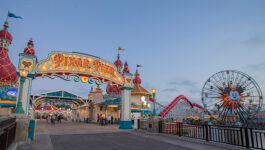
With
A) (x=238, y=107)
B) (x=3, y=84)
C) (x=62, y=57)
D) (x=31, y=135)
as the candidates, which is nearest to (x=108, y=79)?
(x=62, y=57)

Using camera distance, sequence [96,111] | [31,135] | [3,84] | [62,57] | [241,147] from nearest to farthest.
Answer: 1. [241,147]
2. [31,135]
3. [62,57]
4. [3,84]
5. [96,111]

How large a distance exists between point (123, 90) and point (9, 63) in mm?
24340

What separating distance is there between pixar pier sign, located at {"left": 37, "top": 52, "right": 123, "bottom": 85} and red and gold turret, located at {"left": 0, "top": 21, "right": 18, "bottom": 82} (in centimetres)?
1912

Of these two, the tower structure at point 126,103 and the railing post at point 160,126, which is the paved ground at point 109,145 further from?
the tower structure at point 126,103

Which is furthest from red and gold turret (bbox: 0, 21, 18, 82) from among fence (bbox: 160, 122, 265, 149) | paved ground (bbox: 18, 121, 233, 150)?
fence (bbox: 160, 122, 265, 149)

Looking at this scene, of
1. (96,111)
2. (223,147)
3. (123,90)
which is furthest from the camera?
(96,111)

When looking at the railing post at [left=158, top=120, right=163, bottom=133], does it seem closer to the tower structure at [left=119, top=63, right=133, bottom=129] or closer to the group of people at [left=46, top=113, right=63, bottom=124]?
the tower structure at [left=119, top=63, right=133, bottom=129]

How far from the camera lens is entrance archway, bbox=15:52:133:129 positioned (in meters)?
13.8

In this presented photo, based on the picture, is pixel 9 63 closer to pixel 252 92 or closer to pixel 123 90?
pixel 123 90

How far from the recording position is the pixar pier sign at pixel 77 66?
49.7ft

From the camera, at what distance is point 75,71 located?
1612cm

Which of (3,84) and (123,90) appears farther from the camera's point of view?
(3,84)

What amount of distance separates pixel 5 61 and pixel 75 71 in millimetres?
21805

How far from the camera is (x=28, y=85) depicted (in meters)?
13.5
